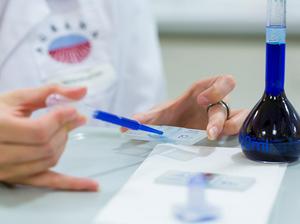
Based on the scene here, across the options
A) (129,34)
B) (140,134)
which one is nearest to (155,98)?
(129,34)

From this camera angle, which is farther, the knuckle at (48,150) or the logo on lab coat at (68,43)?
the logo on lab coat at (68,43)

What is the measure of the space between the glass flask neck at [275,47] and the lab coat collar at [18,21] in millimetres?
606

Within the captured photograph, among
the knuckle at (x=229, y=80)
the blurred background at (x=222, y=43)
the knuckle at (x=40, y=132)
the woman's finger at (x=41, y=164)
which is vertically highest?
the knuckle at (x=40, y=132)

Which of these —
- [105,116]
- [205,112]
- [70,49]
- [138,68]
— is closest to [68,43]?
[70,49]

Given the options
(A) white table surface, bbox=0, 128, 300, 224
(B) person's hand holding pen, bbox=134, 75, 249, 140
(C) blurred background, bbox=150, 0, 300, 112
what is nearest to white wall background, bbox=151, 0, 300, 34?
(C) blurred background, bbox=150, 0, 300, 112

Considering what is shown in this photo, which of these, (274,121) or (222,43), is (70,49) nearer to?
(274,121)

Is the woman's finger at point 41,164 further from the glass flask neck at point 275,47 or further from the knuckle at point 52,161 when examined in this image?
the glass flask neck at point 275,47

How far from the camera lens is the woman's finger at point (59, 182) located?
2.44 ft

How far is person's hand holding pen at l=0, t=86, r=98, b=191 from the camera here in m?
0.71

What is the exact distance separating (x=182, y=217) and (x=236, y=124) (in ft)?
1.00

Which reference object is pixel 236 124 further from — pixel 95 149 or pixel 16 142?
pixel 16 142

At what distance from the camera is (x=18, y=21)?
4.18 feet

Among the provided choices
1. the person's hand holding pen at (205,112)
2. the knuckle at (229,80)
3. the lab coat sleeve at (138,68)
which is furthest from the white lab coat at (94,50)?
the knuckle at (229,80)

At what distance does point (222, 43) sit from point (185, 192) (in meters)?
1.36
